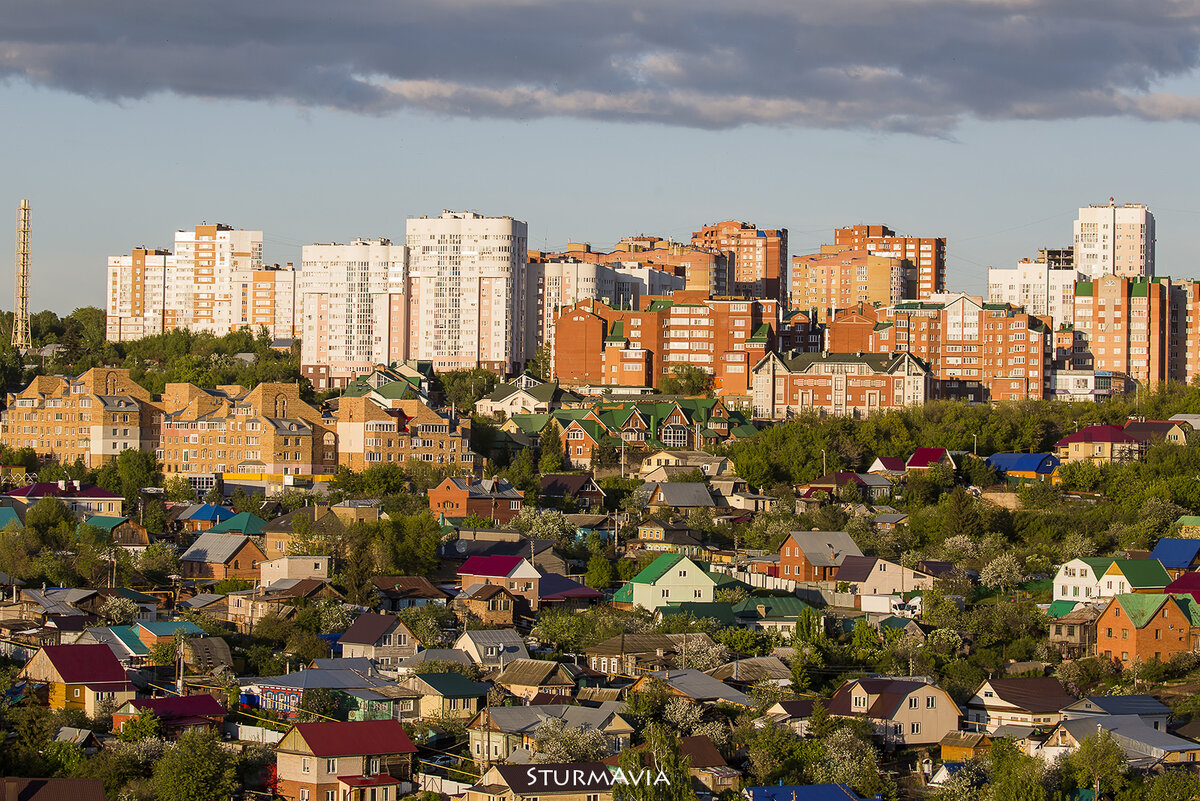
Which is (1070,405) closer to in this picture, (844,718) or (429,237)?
(429,237)

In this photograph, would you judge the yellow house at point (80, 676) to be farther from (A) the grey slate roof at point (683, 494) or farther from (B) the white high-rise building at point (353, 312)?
(B) the white high-rise building at point (353, 312)

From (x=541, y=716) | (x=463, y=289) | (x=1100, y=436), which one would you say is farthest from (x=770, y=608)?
(x=463, y=289)

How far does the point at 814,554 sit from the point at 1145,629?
9.54 metres

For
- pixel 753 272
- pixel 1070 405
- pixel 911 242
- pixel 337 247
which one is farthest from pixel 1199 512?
pixel 753 272

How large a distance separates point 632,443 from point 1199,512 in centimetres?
1908

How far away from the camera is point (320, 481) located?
56.3m

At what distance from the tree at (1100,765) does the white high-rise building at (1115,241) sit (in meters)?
67.1

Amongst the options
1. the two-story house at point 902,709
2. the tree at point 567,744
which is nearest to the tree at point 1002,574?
the two-story house at point 902,709

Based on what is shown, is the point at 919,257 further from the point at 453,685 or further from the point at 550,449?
the point at 453,685

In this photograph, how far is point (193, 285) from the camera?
98.1 meters

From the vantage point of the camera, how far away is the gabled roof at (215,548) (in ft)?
147

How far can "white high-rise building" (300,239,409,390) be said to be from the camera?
263ft

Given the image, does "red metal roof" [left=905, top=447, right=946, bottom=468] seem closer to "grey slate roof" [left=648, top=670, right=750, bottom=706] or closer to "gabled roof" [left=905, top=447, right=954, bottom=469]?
"gabled roof" [left=905, top=447, right=954, bottom=469]

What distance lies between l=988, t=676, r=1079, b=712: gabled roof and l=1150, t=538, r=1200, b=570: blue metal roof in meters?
11.1
